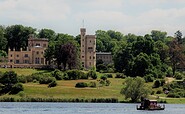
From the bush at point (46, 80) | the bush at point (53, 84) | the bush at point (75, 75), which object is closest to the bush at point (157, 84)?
the bush at point (75, 75)

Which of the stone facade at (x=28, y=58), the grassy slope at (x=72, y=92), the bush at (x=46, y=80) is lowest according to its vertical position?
the grassy slope at (x=72, y=92)

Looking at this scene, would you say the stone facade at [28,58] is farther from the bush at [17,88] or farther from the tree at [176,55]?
the bush at [17,88]

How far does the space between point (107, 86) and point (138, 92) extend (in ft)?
96.3

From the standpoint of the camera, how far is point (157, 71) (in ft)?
574

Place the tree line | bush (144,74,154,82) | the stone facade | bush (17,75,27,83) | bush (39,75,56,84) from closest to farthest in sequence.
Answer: bush (17,75,27,83) → bush (39,75,56,84) → bush (144,74,154,82) → the tree line → the stone facade

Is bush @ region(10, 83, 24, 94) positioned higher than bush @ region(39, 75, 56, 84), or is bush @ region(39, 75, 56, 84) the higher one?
bush @ region(39, 75, 56, 84)

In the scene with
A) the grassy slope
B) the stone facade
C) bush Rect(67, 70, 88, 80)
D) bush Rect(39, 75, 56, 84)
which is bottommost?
the grassy slope

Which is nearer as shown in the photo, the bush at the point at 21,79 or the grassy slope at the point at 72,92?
the grassy slope at the point at 72,92

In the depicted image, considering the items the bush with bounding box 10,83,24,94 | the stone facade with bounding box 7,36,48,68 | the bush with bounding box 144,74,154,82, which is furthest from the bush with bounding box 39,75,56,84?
the stone facade with bounding box 7,36,48,68

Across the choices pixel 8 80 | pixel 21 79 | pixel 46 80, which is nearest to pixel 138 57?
pixel 46 80

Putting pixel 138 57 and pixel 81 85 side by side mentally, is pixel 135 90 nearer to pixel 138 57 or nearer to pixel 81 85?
pixel 81 85

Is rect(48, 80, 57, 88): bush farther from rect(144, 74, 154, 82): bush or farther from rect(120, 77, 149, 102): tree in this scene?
rect(120, 77, 149, 102): tree

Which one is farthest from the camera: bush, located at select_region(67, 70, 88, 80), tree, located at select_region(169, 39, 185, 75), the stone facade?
the stone facade

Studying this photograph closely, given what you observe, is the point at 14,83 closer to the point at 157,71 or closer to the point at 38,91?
the point at 38,91
